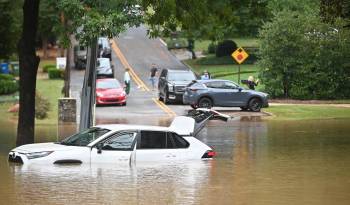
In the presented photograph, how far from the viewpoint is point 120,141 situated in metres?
20.4

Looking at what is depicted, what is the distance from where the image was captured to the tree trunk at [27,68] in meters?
23.8

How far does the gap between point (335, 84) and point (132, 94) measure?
12043mm

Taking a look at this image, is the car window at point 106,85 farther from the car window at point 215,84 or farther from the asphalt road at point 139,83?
the car window at point 215,84

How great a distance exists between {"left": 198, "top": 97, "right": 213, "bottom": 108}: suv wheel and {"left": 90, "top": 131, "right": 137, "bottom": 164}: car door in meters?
20.5

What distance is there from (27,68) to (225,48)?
45.6m

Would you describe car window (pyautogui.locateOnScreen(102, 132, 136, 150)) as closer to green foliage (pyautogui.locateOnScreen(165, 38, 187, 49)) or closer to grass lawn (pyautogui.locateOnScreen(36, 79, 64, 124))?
grass lawn (pyautogui.locateOnScreen(36, 79, 64, 124))

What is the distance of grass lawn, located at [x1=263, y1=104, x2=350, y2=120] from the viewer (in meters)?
39.1

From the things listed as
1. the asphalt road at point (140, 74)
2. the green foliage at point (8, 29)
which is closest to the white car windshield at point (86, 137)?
the asphalt road at point (140, 74)

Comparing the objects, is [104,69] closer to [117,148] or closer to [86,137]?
[86,137]

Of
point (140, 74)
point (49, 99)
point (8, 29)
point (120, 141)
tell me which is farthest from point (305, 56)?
point (120, 141)

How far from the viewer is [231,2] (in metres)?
25.6

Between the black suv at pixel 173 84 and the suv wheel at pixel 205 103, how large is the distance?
2.76 meters

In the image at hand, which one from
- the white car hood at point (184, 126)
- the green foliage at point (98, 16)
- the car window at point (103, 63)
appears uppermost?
the green foliage at point (98, 16)

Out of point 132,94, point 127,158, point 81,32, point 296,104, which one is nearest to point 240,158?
point 127,158
